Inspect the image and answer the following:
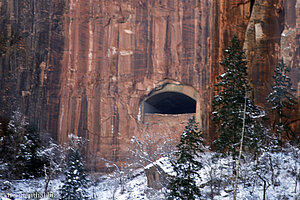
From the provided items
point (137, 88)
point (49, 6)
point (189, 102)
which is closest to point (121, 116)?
point (137, 88)

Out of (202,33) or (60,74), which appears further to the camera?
(60,74)

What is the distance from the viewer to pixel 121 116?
29266 mm

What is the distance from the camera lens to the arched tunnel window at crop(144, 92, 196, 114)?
30000 millimetres

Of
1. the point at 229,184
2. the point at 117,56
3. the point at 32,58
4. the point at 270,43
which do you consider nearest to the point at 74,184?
the point at 229,184

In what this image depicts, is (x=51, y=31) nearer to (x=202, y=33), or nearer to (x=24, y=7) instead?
(x=24, y=7)

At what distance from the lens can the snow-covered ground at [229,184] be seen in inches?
778

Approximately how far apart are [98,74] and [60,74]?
313 cm

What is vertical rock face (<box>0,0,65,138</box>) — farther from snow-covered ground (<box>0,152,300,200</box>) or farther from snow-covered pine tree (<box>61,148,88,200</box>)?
snow-covered pine tree (<box>61,148,88,200</box>)

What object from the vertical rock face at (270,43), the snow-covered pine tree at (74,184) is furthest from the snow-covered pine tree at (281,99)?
the snow-covered pine tree at (74,184)

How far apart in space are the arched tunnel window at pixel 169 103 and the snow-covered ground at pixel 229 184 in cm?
644

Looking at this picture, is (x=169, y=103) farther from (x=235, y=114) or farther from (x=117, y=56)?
(x=235, y=114)

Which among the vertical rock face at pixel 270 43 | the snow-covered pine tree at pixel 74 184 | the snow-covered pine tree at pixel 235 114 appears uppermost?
the vertical rock face at pixel 270 43

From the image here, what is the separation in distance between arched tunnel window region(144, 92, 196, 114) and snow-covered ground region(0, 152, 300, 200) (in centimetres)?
644

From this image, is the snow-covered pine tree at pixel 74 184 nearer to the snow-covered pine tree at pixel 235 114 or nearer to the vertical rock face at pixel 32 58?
the snow-covered pine tree at pixel 235 114
